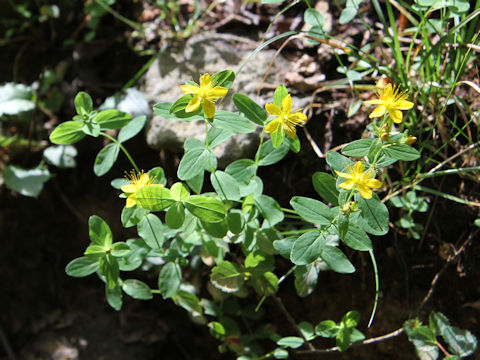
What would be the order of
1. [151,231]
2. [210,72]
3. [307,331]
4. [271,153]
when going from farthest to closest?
1. [210,72]
2. [307,331]
3. [271,153]
4. [151,231]

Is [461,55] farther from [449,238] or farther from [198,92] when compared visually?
[198,92]

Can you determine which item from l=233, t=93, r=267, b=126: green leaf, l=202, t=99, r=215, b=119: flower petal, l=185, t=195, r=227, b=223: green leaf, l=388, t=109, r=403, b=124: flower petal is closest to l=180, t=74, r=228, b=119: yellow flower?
l=202, t=99, r=215, b=119: flower petal

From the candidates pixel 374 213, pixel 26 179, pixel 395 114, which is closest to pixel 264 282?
pixel 374 213

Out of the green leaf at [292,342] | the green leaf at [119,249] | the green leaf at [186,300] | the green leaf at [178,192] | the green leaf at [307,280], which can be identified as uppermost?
the green leaf at [178,192]

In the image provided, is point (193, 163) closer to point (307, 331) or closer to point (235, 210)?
point (235, 210)

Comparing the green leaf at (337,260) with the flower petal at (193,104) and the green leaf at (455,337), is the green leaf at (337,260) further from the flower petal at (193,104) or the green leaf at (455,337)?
the flower petal at (193,104)

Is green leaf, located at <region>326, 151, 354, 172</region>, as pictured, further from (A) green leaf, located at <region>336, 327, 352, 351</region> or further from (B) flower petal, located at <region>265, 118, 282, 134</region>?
(A) green leaf, located at <region>336, 327, 352, 351</region>

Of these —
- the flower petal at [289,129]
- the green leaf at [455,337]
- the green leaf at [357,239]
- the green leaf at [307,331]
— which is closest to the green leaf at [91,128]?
the flower petal at [289,129]
